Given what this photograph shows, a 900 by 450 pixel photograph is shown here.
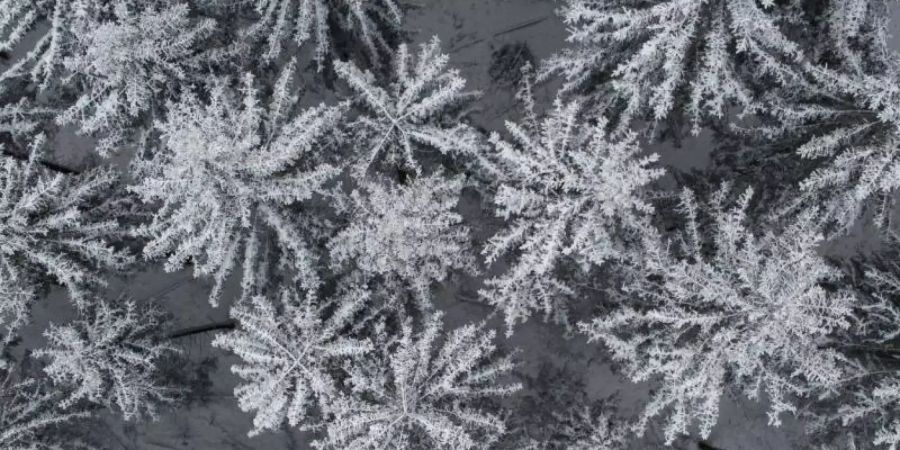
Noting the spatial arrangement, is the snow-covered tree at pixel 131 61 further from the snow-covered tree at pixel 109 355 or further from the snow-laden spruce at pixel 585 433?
the snow-laden spruce at pixel 585 433

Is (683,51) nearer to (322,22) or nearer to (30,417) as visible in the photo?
Answer: (322,22)

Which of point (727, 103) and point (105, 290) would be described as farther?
point (105, 290)

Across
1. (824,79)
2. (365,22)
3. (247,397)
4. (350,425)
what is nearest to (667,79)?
(824,79)

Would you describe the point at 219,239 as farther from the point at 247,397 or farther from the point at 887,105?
the point at 887,105

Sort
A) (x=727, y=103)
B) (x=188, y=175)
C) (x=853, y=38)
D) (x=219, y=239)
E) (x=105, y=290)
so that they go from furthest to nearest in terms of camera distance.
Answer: (x=105, y=290), (x=727, y=103), (x=853, y=38), (x=219, y=239), (x=188, y=175)

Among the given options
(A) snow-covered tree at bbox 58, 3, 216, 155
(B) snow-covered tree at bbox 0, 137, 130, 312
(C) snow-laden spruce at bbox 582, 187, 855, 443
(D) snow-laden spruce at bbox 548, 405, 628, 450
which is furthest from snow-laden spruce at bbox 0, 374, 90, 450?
(C) snow-laden spruce at bbox 582, 187, 855, 443

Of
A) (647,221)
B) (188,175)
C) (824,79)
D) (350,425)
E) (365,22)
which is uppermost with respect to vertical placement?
(365,22)

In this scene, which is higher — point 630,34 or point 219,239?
point 630,34

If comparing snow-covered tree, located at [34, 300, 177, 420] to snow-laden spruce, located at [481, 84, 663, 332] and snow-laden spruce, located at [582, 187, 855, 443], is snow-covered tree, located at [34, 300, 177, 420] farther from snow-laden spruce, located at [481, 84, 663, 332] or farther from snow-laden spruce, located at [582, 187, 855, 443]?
snow-laden spruce, located at [582, 187, 855, 443]
